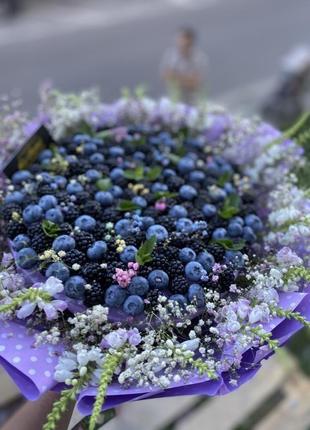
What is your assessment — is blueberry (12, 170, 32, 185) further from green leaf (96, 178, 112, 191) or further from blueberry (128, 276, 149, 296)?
blueberry (128, 276, 149, 296)

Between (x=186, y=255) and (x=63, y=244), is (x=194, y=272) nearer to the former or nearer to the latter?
(x=186, y=255)

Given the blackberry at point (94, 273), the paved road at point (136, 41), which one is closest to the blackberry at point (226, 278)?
the blackberry at point (94, 273)

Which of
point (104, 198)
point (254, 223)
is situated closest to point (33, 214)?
point (104, 198)

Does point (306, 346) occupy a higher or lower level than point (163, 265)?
lower

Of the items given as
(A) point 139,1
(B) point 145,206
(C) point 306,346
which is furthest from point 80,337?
(A) point 139,1

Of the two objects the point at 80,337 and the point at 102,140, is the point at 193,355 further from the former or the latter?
the point at 102,140

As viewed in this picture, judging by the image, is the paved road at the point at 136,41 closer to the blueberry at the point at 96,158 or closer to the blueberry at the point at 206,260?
the blueberry at the point at 96,158

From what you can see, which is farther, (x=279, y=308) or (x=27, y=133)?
(x=27, y=133)
